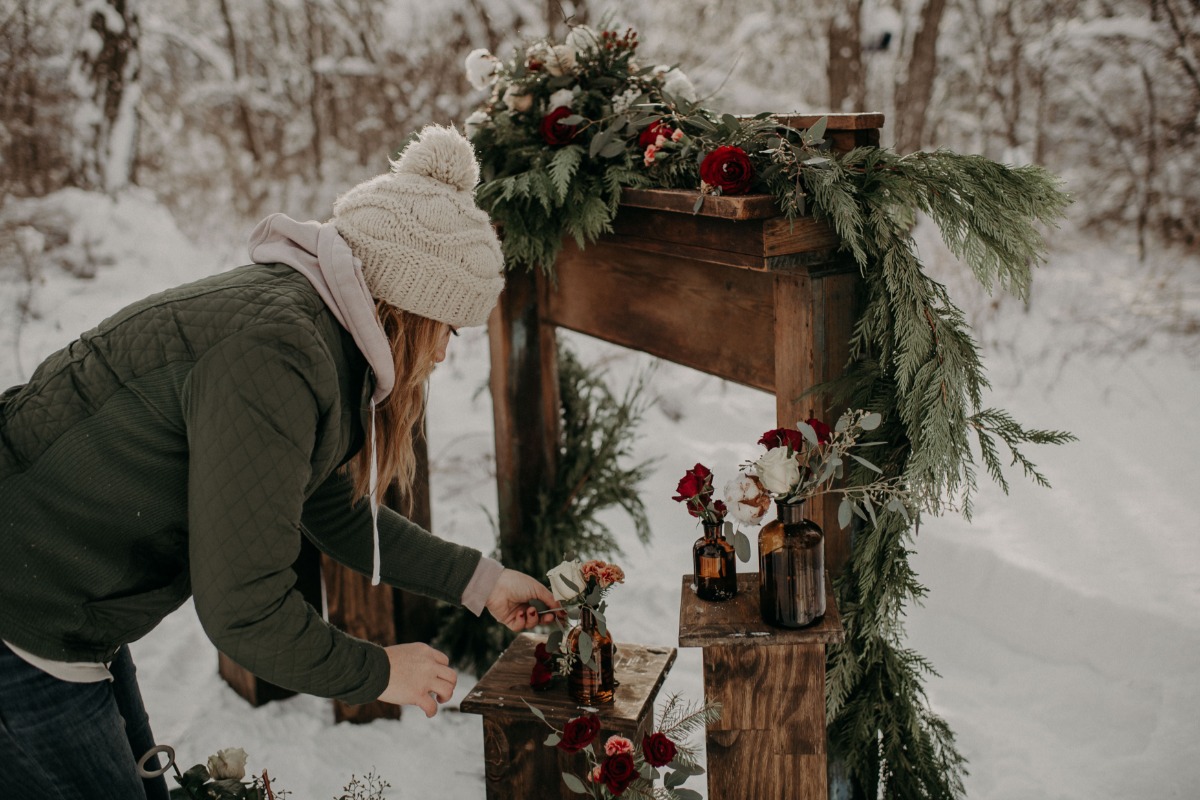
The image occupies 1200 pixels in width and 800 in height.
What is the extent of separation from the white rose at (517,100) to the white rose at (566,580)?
3.98 feet

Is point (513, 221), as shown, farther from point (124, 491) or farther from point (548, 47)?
point (124, 491)

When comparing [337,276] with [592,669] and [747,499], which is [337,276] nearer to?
[747,499]

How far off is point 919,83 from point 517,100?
483 cm

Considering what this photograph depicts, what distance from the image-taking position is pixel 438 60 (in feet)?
23.2

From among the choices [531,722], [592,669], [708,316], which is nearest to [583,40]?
[708,316]

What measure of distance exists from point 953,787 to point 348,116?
6568mm

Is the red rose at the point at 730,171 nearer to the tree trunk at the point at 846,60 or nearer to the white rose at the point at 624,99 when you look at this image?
the white rose at the point at 624,99

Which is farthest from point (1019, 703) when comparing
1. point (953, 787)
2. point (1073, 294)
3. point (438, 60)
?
point (438, 60)

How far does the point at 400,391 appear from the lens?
1719mm

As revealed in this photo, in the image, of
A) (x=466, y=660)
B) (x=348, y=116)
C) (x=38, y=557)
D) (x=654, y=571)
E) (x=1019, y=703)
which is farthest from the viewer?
(x=348, y=116)

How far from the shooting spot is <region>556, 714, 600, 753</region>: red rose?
179 centimetres

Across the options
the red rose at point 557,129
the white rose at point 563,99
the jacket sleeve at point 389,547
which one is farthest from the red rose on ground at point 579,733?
the white rose at point 563,99

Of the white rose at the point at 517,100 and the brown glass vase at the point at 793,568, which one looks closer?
the brown glass vase at the point at 793,568

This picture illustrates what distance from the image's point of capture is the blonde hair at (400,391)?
168 centimetres
